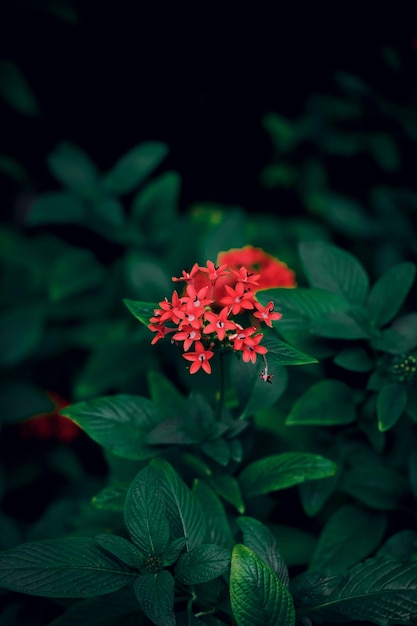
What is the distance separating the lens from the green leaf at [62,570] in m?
0.91

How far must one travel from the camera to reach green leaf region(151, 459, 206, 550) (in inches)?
42.0

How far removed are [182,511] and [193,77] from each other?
302 cm

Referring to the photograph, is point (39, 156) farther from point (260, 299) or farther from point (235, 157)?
point (260, 299)

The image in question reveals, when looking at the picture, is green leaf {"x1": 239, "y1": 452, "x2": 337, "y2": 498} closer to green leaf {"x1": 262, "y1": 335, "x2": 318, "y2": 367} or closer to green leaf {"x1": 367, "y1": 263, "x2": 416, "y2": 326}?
green leaf {"x1": 262, "y1": 335, "x2": 318, "y2": 367}

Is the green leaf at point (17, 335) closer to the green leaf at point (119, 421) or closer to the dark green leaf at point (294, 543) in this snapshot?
the green leaf at point (119, 421)

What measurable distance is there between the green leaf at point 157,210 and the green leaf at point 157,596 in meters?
1.48

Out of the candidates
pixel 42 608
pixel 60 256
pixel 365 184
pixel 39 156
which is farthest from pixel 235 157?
pixel 42 608

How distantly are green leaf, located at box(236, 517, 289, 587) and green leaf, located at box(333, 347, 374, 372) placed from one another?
0.42m

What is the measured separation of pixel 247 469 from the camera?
1.26 meters

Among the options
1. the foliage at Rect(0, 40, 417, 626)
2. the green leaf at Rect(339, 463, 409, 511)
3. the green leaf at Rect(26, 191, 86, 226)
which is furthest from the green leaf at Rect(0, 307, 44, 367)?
the green leaf at Rect(339, 463, 409, 511)

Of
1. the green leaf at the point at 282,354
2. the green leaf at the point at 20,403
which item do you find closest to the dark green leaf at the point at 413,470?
the green leaf at the point at 282,354

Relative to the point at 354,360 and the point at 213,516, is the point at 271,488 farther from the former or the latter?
the point at 354,360

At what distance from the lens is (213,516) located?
1156 millimetres

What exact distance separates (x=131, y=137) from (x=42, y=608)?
279 cm
